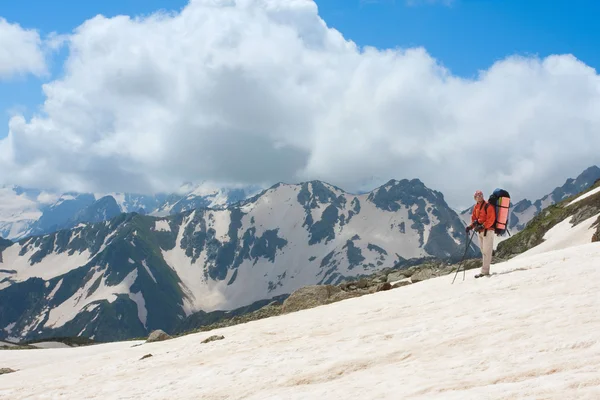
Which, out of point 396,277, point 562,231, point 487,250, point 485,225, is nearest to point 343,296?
point 487,250

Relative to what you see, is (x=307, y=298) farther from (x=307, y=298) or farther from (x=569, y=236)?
(x=569, y=236)

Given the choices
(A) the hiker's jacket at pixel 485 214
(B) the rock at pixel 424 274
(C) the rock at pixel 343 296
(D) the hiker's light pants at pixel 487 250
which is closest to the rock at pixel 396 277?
(B) the rock at pixel 424 274

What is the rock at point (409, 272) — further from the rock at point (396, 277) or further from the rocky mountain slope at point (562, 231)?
the rocky mountain slope at point (562, 231)

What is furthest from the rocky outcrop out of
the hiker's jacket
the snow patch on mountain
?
the snow patch on mountain

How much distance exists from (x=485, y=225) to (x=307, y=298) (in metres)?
11.6

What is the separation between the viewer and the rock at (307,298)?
27812 millimetres

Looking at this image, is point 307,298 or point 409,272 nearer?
point 307,298

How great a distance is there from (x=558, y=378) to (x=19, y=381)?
709 inches

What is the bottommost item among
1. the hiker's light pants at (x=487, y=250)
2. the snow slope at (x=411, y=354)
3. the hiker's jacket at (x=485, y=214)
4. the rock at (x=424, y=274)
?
the snow slope at (x=411, y=354)

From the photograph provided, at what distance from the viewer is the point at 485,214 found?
20266mm

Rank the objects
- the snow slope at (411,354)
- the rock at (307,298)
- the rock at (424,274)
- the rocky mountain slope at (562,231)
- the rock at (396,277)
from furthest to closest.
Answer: the rocky mountain slope at (562,231) → the rock at (396,277) → the rock at (424,274) → the rock at (307,298) → the snow slope at (411,354)

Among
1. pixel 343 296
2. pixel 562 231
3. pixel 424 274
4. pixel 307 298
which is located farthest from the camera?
pixel 562 231

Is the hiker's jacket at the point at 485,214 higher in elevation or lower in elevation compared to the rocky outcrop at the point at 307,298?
higher

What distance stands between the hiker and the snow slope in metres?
0.66
